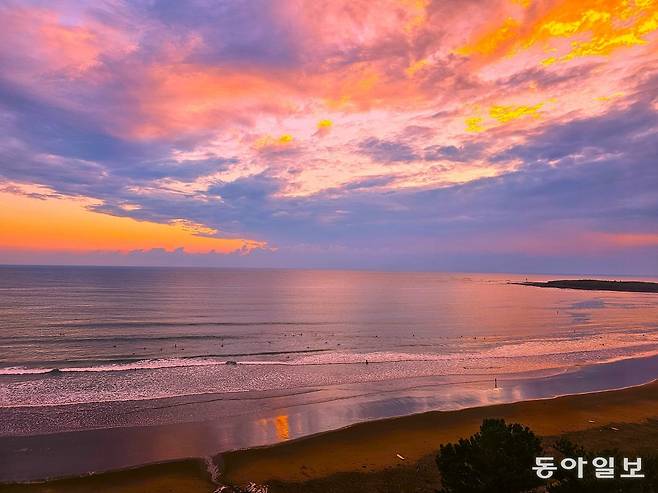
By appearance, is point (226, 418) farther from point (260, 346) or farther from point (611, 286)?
point (611, 286)

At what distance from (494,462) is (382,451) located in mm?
9939

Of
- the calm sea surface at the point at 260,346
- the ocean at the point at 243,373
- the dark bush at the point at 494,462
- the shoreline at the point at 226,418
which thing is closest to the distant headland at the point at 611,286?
the calm sea surface at the point at 260,346

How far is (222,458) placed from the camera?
765 inches

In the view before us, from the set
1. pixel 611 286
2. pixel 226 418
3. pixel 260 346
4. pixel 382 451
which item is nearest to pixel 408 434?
pixel 382 451

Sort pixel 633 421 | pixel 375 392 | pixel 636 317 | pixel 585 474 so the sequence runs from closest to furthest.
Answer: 1. pixel 585 474
2. pixel 633 421
3. pixel 375 392
4. pixel 636 317

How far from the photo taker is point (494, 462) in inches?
449

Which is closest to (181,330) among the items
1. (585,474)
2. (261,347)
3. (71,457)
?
(261,347)

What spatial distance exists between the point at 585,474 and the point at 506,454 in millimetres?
1843

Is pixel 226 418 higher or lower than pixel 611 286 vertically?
lower

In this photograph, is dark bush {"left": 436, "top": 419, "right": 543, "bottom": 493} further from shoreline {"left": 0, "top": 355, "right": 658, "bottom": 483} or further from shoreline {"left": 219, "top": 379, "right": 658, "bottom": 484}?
shoreline {"left": 0, "top": 355, "right": 658, "bottom": 483}

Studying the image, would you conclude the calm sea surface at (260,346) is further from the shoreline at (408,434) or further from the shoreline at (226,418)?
the shoreline at (408,434)

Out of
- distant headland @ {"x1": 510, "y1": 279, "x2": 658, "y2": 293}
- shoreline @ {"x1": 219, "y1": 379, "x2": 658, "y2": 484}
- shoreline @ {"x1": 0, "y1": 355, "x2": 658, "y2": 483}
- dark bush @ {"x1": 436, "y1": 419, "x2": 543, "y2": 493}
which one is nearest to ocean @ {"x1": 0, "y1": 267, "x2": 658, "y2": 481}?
shoreline @ {"x1": 0, "y1": 355, "x2": 658, "y2": 483}

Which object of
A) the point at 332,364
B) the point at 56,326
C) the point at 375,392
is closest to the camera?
the point at 375,392

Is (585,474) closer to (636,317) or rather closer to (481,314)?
(481,314)
